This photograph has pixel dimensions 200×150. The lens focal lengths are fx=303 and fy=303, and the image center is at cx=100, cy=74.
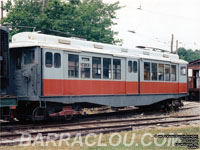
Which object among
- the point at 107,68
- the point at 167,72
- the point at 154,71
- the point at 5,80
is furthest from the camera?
the point at 167,72

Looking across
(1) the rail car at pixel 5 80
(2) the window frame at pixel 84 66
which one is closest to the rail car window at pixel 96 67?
(2) the window frame at pixel 84 66

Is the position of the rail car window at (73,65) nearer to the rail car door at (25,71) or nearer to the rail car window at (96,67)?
the rail car window at (96,67)

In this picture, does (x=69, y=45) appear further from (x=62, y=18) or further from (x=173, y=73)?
(x=62, y=18)

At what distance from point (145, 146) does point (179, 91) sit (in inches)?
465

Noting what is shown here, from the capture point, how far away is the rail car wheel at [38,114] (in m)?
11.9

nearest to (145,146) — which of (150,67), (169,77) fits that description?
(150,67)

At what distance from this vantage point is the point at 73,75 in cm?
1314

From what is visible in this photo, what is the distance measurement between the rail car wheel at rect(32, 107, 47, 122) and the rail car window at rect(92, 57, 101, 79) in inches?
117

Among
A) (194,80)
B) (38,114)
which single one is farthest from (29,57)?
(194,80)

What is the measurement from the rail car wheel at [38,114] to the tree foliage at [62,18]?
35.0 feet

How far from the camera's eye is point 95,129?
37.7 ft

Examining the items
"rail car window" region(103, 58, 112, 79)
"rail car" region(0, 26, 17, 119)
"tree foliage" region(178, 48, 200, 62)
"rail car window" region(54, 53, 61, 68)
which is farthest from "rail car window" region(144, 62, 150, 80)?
"tree foliage" region(178, 48, 200, 62)

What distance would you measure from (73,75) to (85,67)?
0.77 m

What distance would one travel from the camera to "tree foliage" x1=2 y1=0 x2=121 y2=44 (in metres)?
23.0
